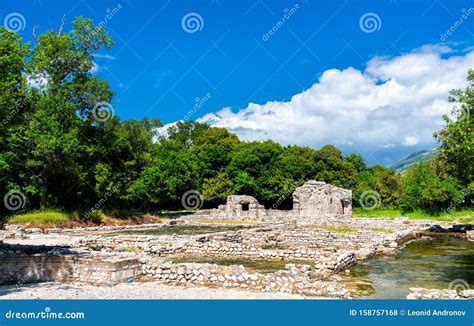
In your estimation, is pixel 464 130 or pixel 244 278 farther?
pixel 464 130

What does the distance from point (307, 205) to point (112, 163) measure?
2165cm

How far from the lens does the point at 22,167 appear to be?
38.5 meters

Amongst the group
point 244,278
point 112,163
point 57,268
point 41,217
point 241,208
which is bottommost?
point 244,278

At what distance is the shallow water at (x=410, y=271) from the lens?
14197mm

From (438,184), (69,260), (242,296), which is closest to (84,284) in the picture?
(69,260)

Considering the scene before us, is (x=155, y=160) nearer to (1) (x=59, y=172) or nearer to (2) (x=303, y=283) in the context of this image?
(1) (x=59, y=172)

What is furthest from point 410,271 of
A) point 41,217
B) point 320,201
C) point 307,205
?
point 307,205

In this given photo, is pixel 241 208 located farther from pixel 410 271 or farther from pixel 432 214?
pixel 410 271

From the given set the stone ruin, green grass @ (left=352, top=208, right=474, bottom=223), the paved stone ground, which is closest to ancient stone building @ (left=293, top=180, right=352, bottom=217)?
the stone ruin

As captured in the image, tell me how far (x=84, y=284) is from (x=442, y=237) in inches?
1066

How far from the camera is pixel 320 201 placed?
50.1 metres

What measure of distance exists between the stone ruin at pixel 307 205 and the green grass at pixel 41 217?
16.1 m

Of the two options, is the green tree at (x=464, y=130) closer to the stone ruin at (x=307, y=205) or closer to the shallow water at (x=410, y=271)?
the shallow water at (x=410, y=271)

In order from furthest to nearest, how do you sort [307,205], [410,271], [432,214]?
[307,205] < [432,214] < [410,271]
